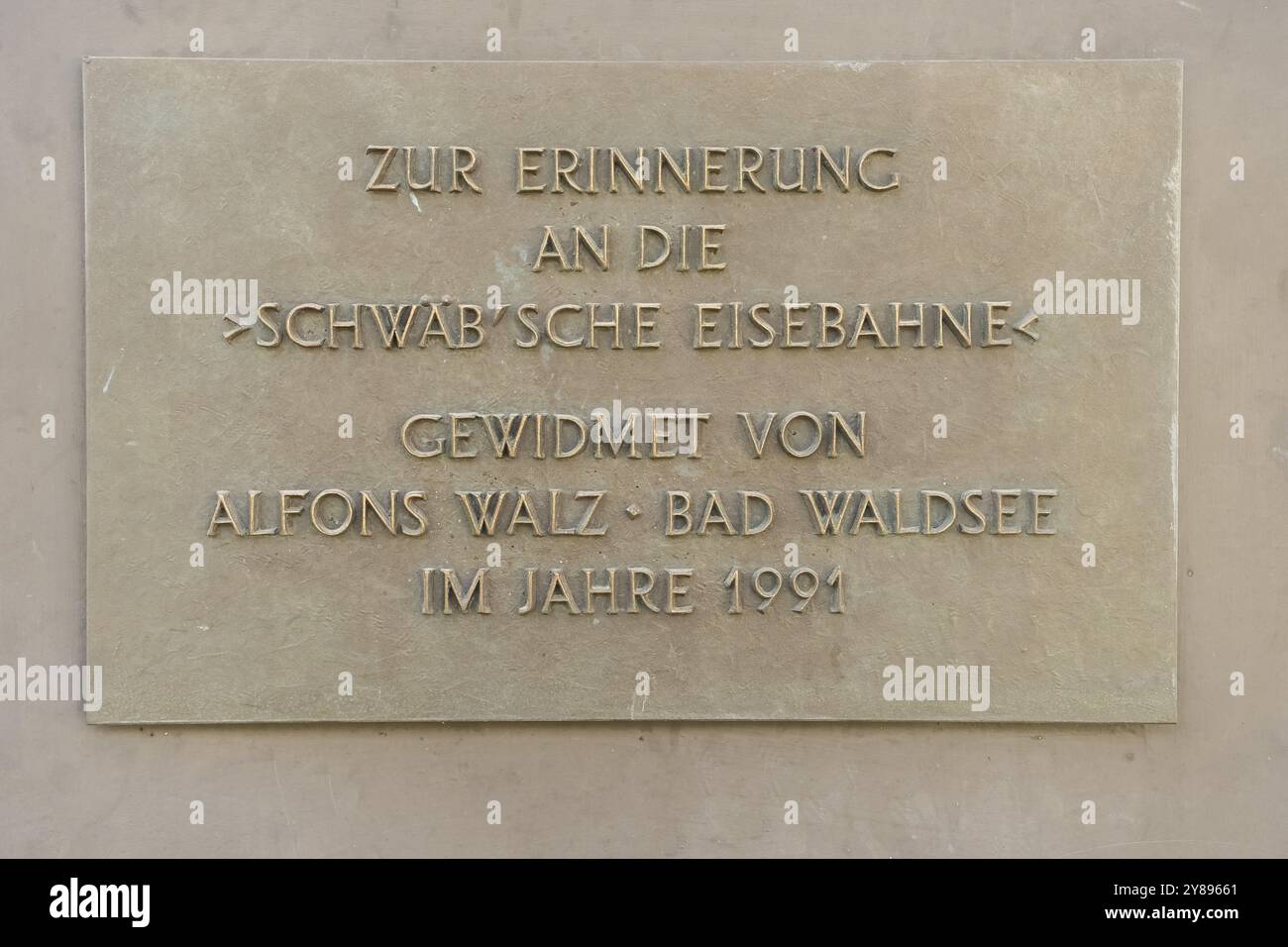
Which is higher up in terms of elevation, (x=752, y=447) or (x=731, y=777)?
(x=752, y=447)

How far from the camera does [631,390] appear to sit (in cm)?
386

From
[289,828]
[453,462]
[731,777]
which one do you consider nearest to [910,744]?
[731,777]

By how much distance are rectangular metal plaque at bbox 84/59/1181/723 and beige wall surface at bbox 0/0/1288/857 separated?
16cm

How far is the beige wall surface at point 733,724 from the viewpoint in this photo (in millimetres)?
3898

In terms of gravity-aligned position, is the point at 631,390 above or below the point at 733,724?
above

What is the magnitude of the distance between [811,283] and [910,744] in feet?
6.32

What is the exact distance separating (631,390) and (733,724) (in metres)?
1.43

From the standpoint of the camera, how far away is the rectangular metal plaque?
3.82m

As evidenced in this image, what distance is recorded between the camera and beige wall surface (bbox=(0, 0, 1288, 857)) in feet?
12.8

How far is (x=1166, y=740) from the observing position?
13.0 ft

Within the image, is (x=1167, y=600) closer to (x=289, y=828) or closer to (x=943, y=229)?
(x=943, y=229)

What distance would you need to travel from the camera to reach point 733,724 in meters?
3.94

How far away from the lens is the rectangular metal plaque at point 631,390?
150 inches

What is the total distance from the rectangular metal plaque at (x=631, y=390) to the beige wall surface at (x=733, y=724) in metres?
0.16
